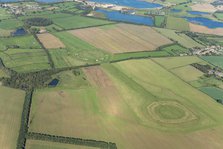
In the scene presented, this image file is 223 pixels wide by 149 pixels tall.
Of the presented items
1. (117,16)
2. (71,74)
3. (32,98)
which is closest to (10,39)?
(71,74)

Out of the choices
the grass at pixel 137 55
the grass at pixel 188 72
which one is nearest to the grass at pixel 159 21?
the grass at pixel 137 55

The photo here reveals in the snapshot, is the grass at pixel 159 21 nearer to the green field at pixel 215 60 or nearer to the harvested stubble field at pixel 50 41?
the green field at pixel 215 60

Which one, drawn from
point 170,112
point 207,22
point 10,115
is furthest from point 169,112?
point 207,22

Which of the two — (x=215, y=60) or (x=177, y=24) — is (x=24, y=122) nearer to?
(x=215, y=60)

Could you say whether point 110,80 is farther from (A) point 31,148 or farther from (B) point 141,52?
(A) point 31,148

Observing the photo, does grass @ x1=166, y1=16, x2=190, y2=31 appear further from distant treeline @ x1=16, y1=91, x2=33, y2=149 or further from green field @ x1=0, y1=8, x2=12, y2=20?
distant treeline @ x1=16, y1=91, x2=33, y2=149

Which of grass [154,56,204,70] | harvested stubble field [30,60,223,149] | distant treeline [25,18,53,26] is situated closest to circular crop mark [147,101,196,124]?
harvested stubble field [30,60,223,149]
